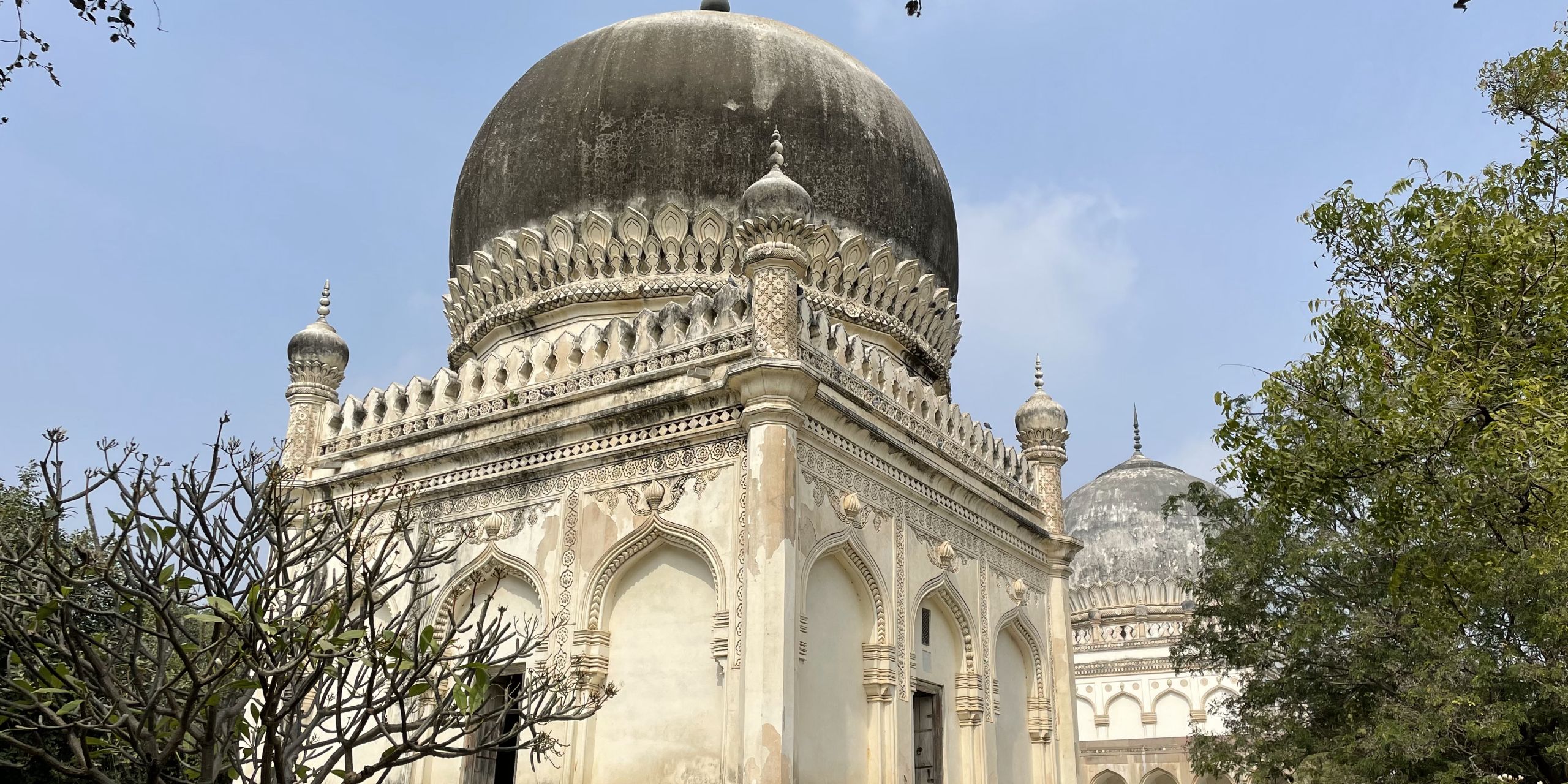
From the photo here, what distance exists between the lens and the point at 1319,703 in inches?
488

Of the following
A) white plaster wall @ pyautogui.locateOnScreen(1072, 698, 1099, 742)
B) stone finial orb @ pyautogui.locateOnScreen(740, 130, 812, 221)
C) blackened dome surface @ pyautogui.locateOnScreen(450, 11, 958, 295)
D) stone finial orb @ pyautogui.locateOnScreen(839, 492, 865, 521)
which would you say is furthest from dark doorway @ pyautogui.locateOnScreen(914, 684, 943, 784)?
white plaster wall @ pyautogui.locateOnScreen(1072, 698, 1099, 742)

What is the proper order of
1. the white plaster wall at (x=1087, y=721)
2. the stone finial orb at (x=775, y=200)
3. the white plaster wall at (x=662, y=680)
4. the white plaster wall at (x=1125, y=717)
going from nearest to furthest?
the white plaster wall at (x=662, y=680)
the stone finial orb at (x=775, y=200)
the white plaster wall at (x=1125, y=717)
the white plaster wall at (x=1087, y=721)

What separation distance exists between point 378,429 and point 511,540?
6.61 ft

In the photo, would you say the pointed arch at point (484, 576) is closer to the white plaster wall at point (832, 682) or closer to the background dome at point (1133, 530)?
the white plaster wall at point (832, 682)

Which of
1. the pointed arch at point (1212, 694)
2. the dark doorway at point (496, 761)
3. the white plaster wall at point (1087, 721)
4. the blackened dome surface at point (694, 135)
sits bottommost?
the dark doorway at point (496, 761)

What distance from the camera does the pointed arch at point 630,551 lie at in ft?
27.1

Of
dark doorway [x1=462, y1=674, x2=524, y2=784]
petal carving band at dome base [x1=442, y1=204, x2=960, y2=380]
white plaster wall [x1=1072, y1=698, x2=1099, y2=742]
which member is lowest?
dark doorway [x1=462, y1=674, x2=524, y2=784]

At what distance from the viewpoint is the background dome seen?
23.9 metres

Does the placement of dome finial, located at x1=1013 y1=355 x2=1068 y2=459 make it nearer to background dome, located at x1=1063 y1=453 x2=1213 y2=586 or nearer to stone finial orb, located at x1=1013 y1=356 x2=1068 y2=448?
stone finial orb, located at x1=1013 y1=356 x2=1068 y2=448

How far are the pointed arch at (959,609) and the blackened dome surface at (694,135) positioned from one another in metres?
3.45

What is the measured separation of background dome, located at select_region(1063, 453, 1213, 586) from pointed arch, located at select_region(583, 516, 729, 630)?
15.9 metres

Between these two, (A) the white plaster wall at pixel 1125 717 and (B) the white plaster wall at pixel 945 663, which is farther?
(A) the white plaster wall at pixel 1125 717

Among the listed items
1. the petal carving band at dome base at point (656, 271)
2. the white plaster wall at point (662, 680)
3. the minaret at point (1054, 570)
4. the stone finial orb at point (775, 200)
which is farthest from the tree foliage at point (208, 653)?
the minaret at point (1054, 570)

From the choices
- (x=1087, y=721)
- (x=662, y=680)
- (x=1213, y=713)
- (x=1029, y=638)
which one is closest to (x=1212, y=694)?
(x=1213, y=713)
